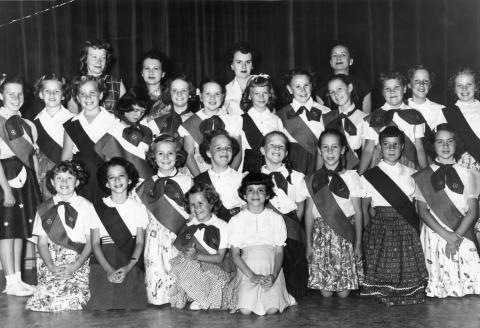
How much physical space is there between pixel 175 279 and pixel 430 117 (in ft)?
→ 6.10

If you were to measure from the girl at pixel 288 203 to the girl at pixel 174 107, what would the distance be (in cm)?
62

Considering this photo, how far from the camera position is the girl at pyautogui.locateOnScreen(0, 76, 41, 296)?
15.2ft

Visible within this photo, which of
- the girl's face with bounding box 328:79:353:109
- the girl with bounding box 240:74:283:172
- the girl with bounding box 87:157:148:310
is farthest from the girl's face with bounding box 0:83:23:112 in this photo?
the girl's face with bounding box 328:79:353:109

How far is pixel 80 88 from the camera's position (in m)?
4.66

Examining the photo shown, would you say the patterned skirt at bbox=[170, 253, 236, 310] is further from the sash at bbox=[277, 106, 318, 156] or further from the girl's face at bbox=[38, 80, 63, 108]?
the girl's face at bbox=[38, 80, 63, 108]

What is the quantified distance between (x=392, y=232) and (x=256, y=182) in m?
0.84

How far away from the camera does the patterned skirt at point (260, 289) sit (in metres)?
4.07

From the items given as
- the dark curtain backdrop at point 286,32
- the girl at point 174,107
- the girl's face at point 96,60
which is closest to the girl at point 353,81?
the dark curtain backdrop at point 286,32

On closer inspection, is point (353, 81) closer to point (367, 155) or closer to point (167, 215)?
point (367, 155)

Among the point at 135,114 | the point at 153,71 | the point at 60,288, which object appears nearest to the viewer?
the point at 60,288

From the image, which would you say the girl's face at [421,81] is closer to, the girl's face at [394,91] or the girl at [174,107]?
the girl's face at [394,91]

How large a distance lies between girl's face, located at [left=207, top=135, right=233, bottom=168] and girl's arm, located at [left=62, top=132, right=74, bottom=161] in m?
0.85

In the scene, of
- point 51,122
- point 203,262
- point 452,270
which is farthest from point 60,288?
point 452,270

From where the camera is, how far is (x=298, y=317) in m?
3.99
